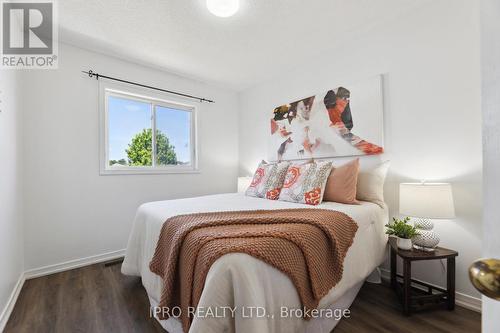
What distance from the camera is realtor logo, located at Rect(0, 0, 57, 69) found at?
73.5 inches

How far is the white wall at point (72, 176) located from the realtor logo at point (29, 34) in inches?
4.1

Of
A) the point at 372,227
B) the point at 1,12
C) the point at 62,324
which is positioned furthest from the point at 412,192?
the point at 1,12

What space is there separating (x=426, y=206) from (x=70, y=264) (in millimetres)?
3322

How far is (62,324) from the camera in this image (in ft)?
4.95

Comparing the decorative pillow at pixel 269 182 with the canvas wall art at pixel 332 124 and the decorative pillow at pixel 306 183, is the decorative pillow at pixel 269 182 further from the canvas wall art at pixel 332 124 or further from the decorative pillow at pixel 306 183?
the canvas wall art at pixel 332 124

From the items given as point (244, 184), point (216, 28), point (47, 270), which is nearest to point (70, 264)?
point (47, 270)

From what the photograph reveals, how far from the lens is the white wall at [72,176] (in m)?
2.23

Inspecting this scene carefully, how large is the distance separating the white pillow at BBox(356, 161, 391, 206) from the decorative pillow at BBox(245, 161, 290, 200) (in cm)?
78

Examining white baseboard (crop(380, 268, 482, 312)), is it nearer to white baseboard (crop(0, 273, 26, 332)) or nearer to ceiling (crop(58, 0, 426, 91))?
ceiling (crop(58, 0, 426, 91))

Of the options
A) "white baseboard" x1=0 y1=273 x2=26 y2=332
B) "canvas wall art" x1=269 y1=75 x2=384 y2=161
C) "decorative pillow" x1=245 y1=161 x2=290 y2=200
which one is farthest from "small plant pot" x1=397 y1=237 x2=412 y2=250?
"white baseboard" x1=0 y1=273 x2=26 y2=332

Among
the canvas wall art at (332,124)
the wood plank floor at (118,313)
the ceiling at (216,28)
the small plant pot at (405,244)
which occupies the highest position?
the ceiling at (216,28)

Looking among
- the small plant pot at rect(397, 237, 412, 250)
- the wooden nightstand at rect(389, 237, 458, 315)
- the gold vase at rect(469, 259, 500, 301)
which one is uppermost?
the gold vase at rect(469, 259, 500, 301)

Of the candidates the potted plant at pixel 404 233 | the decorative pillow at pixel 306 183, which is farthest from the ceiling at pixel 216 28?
the potted plant at pixel 404 233

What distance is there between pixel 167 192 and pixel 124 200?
534 millimetres
